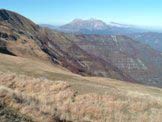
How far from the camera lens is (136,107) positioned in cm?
2320

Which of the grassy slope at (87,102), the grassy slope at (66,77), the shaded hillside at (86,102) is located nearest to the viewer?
the shaded hillside at (86,102)

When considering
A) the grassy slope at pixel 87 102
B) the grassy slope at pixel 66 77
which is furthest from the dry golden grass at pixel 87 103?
the grassy slope at pixel 66 77

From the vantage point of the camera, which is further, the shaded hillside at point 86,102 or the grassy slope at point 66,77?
the grassy slope at point 66,77

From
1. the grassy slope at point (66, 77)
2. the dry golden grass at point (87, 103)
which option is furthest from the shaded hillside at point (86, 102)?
the grassy slope at point (66, 77)

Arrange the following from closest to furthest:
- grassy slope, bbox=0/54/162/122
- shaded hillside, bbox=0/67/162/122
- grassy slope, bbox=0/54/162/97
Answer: shaded hillside, bbox=0/67/162/122 < grassy slope, bbox=0/54/162/122 < grassy slope, bbox=0/54/162/97

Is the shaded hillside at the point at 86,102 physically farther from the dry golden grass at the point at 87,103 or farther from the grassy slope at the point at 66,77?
the grassy slope at the point at 66,77

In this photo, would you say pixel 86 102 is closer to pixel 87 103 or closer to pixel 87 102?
pixel 87 102

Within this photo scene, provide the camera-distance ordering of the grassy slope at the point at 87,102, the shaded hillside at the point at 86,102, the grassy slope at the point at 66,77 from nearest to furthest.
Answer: the shaded hillside at the point at 86,102 → the grassy slope at the point at 87,102 → the grassy slope at the point at 66,77

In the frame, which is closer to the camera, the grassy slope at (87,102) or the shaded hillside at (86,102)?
the shaded hillside at (86,102)

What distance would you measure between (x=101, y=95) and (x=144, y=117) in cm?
421

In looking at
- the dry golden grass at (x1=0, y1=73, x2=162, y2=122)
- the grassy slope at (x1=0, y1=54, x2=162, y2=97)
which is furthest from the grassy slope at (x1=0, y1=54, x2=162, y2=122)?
the grassy slope at (x1=0, y1=54, x2=162, y2=97)

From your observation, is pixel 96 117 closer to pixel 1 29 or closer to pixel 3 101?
pixel 3 101

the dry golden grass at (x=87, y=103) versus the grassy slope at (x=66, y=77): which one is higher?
the dry golden grass at (x=87, y=103)

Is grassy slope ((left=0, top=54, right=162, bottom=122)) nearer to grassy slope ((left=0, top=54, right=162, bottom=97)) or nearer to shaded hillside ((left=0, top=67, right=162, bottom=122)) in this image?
shaded hillside ((left=0, top=67, right=162, bottom=122))
